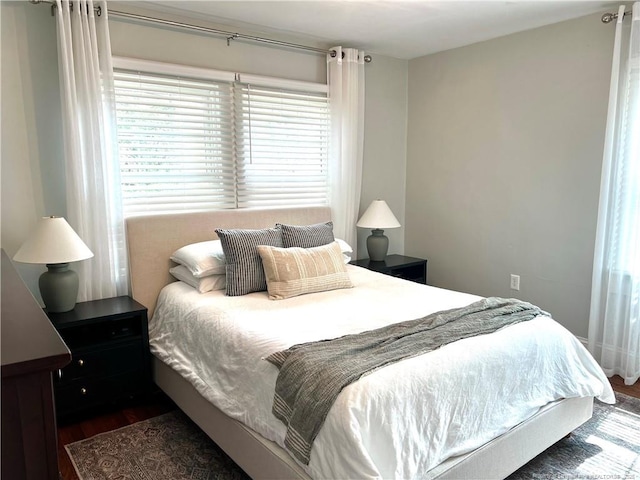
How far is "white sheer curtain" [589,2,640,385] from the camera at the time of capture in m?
3.01

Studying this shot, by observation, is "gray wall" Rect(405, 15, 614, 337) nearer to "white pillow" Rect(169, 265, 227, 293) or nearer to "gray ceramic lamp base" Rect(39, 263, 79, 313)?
"white pillow" Rect(169, 265, 227, 293)

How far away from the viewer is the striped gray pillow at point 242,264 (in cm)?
290

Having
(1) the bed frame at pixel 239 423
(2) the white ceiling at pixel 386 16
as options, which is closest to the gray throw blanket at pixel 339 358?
(1) the bed frame at pixel 239 423

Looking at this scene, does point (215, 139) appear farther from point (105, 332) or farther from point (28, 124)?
point (105, 332)

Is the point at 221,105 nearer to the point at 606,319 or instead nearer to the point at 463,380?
the point at 463,380

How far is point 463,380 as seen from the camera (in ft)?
6.18

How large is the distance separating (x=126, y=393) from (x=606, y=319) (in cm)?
311

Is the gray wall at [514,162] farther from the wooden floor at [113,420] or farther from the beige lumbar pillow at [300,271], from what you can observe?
the beige lumbar pillow at [300,271]

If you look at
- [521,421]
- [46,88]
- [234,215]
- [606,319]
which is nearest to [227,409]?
[521,421]

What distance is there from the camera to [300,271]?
2922mm

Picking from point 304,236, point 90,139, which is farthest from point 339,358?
point 90,139

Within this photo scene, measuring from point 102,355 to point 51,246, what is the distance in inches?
26.5

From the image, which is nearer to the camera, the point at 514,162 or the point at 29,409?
the point at 29,409

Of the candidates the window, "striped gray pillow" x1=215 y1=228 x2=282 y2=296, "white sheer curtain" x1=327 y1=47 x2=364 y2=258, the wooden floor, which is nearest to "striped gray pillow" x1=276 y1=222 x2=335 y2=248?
"striped gray pillow" x1=215 y1=228 x2=282 y2=296
